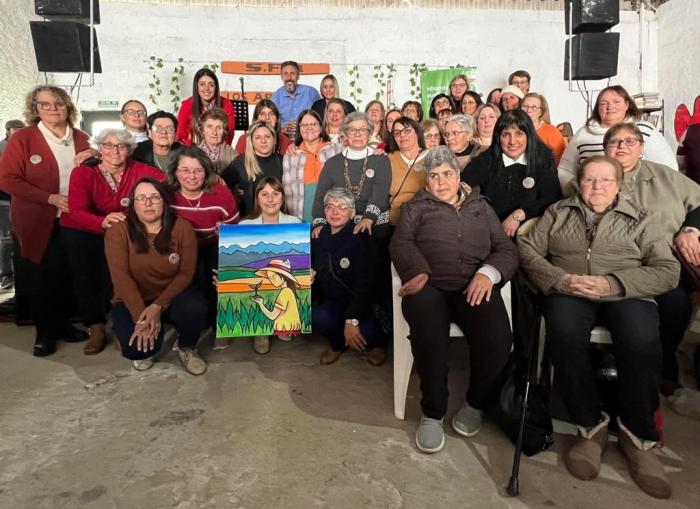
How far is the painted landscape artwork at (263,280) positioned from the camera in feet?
8.08

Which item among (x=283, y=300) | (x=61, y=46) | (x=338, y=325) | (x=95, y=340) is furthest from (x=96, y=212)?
(x=61, y=46)

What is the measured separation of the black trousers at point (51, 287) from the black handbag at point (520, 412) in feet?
8.61

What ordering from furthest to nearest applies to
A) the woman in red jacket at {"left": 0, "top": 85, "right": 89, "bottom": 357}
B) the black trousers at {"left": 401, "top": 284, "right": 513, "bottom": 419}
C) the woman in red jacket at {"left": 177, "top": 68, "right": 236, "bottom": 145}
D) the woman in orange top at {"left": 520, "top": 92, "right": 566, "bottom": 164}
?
the woman in red jacket at {"left": 177, "top": 68, "right": 236, "bottom": 145}
the woman in orange top at {"left": 520, "top": 92, "right": 566, "bottom": 164}
the woman in red jacket at {"left": 0, "top": 85, "right": 89, "bottom": 357}
the black trousers at {"left": 401, "top": 284, "right": 513, "bottom": 419}

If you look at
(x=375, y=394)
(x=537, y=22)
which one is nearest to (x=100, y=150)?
(x=375, y=394)

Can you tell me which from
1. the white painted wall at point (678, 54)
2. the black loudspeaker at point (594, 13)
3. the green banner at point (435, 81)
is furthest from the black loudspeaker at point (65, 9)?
the white painted wall at point (678, 54)

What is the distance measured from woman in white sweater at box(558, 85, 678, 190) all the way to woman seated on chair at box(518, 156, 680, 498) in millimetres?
655

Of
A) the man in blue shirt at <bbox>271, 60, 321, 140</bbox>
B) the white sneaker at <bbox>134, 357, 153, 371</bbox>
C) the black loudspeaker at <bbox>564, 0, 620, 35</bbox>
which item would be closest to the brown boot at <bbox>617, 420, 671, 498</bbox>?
the white sneaker at <bbox>134, 357, 153, 371</bbox>

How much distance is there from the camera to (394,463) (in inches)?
67.7

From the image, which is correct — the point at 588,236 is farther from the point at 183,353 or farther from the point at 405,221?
the point at 183,353

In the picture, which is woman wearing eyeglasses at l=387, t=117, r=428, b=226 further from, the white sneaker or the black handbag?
the white sneaker

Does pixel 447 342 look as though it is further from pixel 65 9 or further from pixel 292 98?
pixel 65 9

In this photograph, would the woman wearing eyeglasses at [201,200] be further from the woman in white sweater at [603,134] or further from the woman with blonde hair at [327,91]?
the woman in white sweater at [603,134]

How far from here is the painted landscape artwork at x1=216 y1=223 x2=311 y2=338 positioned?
8.08ft

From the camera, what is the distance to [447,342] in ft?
6.29
